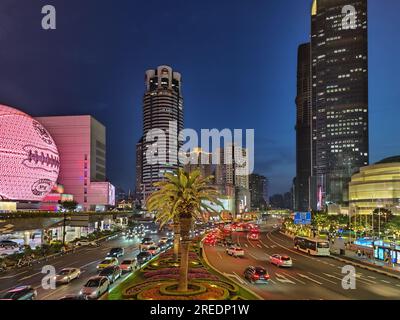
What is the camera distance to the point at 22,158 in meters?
76.5

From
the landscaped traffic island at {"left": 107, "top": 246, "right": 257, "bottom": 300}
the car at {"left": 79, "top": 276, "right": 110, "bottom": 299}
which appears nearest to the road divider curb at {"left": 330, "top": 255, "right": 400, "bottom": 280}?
the landscaped traffic island at {"left": 107, "top": 246, "right": 257, "bottom": 300}

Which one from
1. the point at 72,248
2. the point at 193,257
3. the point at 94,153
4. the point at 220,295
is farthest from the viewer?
the point at 94,153

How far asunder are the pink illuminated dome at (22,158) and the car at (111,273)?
50510mm

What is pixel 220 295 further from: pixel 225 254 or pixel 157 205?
pixel 225 254

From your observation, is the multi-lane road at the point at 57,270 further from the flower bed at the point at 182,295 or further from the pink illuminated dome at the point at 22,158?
the pink illuminated dome at the point at 22,158

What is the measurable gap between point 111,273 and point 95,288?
19.5 ft

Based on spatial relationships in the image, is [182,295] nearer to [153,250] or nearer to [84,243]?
[153,250]

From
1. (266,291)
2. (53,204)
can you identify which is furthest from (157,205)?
(53,204)

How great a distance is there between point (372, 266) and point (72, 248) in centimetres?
4467

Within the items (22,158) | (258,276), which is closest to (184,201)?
(258,276)

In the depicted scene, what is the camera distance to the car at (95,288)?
1046 inches

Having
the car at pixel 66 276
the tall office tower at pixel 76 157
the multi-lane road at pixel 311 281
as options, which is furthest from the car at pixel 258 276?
the tall office tower at pixel 76 157

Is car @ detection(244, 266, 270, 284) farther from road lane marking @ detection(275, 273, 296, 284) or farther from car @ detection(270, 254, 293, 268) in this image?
car @ detection(270, 254, 293, 268)

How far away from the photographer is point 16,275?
38.2 m
